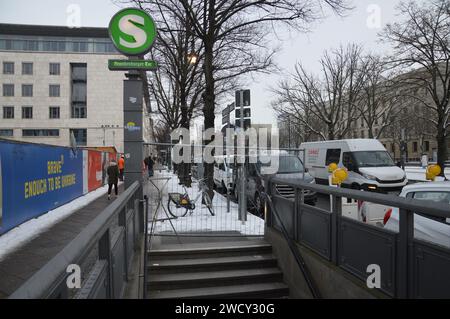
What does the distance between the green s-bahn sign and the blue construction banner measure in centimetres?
362

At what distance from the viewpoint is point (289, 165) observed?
1358cm

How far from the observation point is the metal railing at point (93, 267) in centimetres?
157

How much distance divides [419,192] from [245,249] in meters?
3.04

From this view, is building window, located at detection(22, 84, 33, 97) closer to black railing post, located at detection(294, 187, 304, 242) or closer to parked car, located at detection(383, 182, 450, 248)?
black railing post, located at detection(294, 187, 304, 242)

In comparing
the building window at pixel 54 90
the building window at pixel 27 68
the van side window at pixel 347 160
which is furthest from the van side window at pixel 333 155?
the building window at pixel 27 68

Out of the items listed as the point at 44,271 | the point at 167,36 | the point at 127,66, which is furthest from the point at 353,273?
the point at 167,36

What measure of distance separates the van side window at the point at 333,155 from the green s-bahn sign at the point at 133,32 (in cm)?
1352

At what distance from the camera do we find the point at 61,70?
228 ft

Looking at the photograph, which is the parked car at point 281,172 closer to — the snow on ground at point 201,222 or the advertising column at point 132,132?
the snow on ground at point 201,222

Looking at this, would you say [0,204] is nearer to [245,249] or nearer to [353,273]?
[245,249]

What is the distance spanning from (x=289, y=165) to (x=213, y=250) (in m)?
7.78

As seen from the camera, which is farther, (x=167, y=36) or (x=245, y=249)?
(x=167, y=36)

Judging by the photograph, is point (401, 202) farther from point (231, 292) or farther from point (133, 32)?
point (133, 32)

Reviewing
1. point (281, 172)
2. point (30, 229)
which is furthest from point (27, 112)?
point (30, 229)
